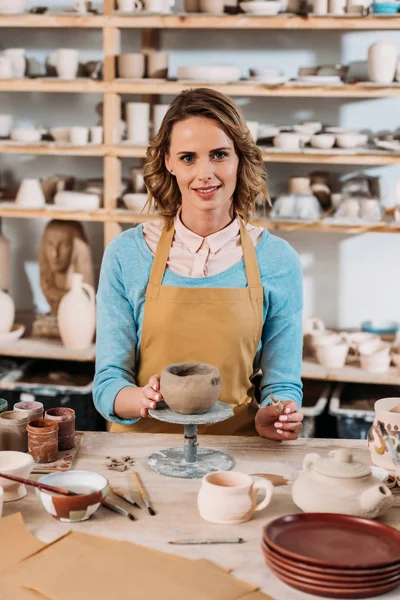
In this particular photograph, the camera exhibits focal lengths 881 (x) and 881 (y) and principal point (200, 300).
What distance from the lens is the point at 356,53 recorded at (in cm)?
434

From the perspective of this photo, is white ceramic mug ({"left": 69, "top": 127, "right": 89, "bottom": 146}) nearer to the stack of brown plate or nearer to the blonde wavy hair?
the blonde wavy hair

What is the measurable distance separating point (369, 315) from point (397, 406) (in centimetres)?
255

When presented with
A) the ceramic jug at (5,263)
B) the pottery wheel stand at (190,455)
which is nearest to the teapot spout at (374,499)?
the pottery wheel stand at (190,455)

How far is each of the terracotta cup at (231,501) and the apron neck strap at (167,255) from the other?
2.91 feet

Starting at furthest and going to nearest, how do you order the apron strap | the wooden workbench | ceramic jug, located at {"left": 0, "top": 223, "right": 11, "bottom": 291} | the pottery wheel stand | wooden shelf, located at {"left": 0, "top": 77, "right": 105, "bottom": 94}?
1. ceramic jug, located at {"left": 0, "top": 223, "right": 11, "bottom": 291}
2. wooden shelf, located at {"left": 0, "top": 77, "right": 105, "bottom": 94}
3. the apron strap
4. the pottery wheel stand
5. the wooden workbench

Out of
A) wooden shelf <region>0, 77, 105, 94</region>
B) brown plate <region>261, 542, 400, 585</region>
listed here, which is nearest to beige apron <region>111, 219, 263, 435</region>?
brown plate <region>261, 542, 400, 585</region>

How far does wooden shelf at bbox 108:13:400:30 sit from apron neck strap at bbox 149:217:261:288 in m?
1.71

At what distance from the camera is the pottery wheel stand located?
6.30 feet

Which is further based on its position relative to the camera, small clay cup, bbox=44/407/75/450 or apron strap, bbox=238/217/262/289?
apron strap, bbox=238/217/262/289

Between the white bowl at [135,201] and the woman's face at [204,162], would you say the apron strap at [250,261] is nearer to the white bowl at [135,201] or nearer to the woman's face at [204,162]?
the woman's face at [204,162]

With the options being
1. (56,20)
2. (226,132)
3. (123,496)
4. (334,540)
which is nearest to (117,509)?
(123,496)

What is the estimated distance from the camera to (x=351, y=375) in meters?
3.99

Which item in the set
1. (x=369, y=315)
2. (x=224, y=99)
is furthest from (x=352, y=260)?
(x=224, y=99)

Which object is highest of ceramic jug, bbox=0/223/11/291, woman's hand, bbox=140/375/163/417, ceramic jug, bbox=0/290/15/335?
woman's hand, bbox=140/375/163/417
